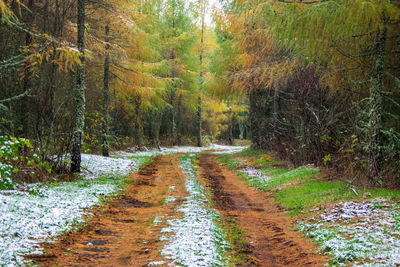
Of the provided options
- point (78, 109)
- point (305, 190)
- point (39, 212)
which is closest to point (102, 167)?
point (78, 109)

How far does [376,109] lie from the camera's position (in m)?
8.12

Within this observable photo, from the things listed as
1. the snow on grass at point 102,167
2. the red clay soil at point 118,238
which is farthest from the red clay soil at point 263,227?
→ the snow on grass at point 102,167

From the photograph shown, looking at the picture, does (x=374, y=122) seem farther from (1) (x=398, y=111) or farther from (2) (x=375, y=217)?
(2) (x=375, y=217)

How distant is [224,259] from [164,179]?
7984 millimetres

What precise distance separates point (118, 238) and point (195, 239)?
1.54 metres

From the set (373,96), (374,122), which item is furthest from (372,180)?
(373,96)

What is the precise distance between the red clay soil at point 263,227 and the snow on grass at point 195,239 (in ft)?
1.83

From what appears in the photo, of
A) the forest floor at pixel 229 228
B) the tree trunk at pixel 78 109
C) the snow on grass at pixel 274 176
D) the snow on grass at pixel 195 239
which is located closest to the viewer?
the snow on grass at pixel 195 239

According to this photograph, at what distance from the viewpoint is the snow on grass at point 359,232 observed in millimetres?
4652

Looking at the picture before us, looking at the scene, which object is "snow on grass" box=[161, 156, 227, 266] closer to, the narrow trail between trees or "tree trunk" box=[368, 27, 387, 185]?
the narrow trail between trees

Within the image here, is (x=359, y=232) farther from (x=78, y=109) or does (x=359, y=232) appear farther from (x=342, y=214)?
(x=78, y=109)

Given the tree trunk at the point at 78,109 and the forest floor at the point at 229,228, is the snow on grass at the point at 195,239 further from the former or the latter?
the tree trunk at the point at 78,109

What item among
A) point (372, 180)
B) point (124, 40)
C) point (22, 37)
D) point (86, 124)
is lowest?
point (372, 180)

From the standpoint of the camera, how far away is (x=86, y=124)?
18.2m
